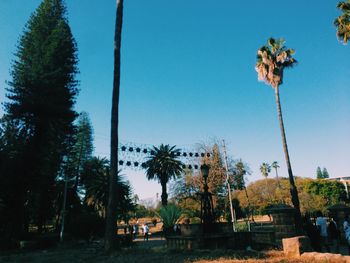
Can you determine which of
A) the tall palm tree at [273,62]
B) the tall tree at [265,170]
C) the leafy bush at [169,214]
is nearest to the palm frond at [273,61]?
the tall palm tree at [273,62]

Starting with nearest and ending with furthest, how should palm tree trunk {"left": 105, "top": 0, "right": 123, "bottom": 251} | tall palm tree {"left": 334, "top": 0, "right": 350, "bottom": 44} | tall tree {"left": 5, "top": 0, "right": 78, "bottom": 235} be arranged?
palm tree trunk {"left": 105, "top": 0, "right": 123, "bottom": 251} < tall palm tree {"left": 334, "top": 0, "right": 350, "bottom": 44} < tall tree {"left": 5, "top": 0, "right": 78, "bottom": 235}

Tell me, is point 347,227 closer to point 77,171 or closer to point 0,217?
point 0,217

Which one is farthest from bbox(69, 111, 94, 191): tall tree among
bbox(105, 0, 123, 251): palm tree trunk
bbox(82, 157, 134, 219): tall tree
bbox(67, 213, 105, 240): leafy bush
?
bbox(105, 0, 123, 251): palm tree trunk

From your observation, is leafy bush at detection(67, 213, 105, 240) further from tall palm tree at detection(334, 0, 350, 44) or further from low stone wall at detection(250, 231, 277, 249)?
tall palm tree at detection(334, 0, 350, 44)

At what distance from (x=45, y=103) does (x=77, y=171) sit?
70.2 feet

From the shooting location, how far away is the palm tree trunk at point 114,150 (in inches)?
439

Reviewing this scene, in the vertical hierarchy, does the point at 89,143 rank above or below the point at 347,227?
above

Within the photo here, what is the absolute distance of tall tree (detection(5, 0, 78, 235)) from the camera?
26641 millimetres

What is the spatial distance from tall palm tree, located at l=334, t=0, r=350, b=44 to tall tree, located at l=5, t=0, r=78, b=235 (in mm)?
24976

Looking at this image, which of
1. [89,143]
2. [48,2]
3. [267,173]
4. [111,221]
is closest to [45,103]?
[48,2]

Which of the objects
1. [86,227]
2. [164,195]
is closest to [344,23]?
[86,227]

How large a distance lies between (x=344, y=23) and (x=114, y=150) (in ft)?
58.3

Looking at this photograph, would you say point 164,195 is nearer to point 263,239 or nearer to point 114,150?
point 114,150

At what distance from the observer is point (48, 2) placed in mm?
32406
